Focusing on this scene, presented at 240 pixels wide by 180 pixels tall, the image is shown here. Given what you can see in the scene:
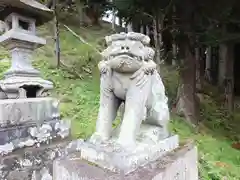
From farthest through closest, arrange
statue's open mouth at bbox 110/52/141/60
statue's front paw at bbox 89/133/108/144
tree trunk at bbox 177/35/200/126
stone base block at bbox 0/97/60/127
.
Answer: tree trunk at bbox 177/35/200/126 < stone base block at bbox 0/97/60/127 < statue's front paw at bbox 89/133/108/144 < statue's open mouth at bbox 110/52/141/60

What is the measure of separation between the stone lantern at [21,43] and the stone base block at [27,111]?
157 millimetres

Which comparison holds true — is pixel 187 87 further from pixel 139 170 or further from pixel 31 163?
pixel 139 170

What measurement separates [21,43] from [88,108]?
2.14 metres

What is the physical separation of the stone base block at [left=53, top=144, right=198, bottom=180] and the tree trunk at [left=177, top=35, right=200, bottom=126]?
3278 mm

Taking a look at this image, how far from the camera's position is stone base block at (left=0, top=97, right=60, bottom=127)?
268 centimetres

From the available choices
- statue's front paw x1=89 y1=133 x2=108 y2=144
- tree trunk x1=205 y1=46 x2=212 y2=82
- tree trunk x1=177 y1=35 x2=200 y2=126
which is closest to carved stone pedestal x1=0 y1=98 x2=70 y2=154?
statue's front paw x1=89 y1=133 x2=108 y2=144

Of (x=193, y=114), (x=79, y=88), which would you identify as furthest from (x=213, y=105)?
(x=79, y=88)

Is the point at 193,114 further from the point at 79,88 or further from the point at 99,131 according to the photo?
the point at 99,131

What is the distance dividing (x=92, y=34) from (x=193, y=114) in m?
6.41

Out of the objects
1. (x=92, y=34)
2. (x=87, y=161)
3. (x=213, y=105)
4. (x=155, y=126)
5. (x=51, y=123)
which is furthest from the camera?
(x=92, y=34)

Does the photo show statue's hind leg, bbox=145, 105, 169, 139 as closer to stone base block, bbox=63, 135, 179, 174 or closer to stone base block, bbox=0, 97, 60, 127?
stone base block, bbox=63, 135, 179, 174

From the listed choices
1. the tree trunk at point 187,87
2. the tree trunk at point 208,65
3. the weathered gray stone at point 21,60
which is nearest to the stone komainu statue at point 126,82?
the weathered gray stone at point 21,60

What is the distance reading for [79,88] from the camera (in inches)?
220

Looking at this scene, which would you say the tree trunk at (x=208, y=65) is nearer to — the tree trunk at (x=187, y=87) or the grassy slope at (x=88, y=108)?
the grassy slope at (x=88, y=108)
